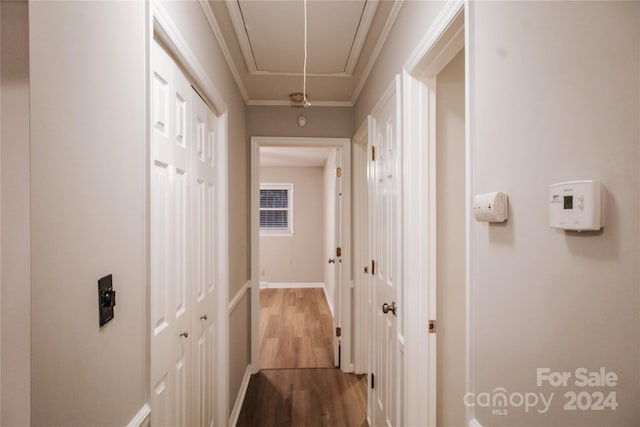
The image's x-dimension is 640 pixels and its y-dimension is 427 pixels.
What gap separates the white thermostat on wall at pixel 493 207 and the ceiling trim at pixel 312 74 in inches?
52.0

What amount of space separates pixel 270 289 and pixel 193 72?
5.53 meters

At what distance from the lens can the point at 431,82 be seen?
4.90 feet

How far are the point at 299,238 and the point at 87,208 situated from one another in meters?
6.00

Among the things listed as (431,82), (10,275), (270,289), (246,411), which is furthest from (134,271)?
(270,289)

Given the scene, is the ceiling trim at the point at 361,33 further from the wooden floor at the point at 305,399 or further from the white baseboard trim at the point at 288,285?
the white baseboard trim at the point at 288,285

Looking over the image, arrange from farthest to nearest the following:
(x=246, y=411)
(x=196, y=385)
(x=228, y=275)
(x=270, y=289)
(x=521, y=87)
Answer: (x=270, y=289)
(x=246, y=411)
(x=228, y=275)
(x=196, y=385)
(x=521, y=87)

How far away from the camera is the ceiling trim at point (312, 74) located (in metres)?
1.67

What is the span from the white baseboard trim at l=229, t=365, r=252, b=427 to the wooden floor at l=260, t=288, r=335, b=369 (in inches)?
12.0

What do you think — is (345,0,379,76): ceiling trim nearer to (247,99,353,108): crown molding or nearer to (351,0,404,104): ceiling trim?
(351,0,404,104): ceiling trim

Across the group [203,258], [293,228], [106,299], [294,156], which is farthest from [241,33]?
[293,228]

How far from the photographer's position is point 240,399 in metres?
2.53

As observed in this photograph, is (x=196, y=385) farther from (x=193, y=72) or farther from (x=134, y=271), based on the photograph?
(x=193, y=72)

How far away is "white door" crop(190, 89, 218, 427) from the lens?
63.5 inches

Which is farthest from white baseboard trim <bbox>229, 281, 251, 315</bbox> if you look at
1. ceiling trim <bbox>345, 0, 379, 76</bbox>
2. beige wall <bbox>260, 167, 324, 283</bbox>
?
beige wall <bbox>260, 167, 324, 283</bbox>
